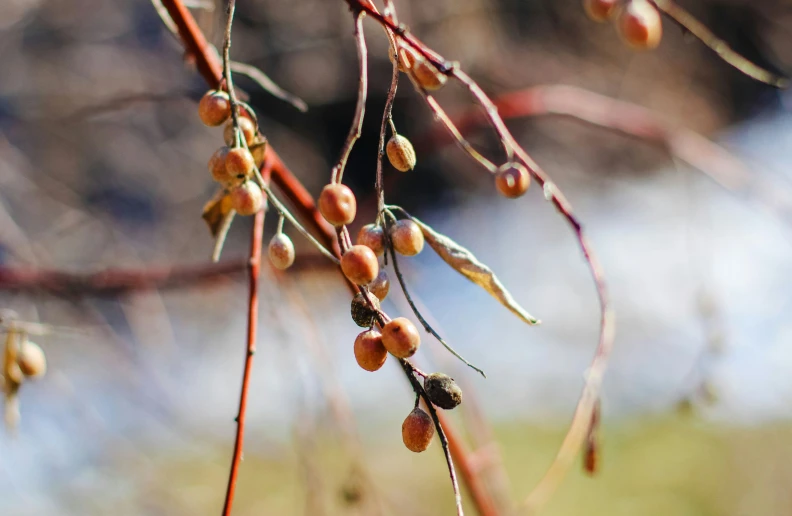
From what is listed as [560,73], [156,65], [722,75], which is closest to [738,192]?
[156,65]

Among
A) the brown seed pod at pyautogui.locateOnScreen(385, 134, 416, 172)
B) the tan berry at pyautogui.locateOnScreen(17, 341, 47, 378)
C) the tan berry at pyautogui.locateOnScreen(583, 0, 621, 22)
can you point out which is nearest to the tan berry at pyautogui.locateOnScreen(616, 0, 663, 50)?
the tan berry at pyautogui.locateOnScreen(583, 0, 621, 22)

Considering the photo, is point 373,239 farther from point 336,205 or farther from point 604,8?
point 604,8

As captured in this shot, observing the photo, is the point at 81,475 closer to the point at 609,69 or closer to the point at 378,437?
the point at 378,437

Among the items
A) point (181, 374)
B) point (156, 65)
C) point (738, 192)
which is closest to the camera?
point (738, 192)

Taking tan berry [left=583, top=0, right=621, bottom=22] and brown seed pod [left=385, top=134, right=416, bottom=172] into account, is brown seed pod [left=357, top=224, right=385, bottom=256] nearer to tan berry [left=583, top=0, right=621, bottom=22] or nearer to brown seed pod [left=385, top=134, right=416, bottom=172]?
brown seed pod [left=385, top=134, right=416, bottom=172]

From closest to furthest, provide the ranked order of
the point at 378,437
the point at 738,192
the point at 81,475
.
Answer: the point at 738,192
the point at 81,475
the point at 378,437

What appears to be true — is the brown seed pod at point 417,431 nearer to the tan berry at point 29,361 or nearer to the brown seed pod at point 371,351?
the brown seed pod at point 371,351

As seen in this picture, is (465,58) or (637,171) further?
(637,171)

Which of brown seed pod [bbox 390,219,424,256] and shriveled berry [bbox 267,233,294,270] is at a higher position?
brown seed pod [bbox 390,219,424,256]
